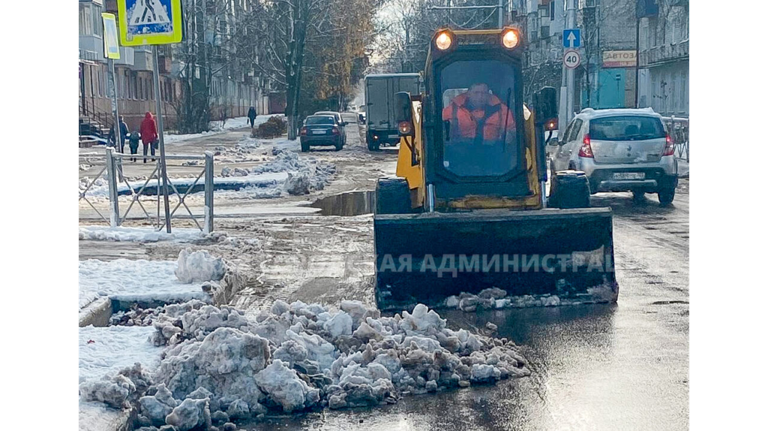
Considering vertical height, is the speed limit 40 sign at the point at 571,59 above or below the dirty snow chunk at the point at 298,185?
above

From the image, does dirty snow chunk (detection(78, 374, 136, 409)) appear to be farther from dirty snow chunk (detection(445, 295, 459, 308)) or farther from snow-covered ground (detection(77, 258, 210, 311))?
dirty snow chunk (detection(445, 295, 459, 308))

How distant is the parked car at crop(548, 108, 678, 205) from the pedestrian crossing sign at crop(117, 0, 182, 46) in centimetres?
733

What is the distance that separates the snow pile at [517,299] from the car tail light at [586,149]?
8790 mm

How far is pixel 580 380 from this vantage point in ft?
21.8

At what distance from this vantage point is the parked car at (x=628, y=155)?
17.7 meters

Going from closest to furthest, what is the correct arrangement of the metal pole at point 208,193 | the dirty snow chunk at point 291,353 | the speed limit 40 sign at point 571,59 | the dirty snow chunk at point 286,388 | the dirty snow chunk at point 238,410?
1. the dirty snow chunk at point 238,410
2. the dirty snow chunk at point 286,388
3. the dirty snow chunk at point 291,353
4. the metal pole at point 208,193
5. the speed limit 40 sign at point 571,59

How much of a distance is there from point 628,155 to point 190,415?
13.2 m

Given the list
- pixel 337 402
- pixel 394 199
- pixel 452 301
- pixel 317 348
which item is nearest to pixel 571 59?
pixel 394 199

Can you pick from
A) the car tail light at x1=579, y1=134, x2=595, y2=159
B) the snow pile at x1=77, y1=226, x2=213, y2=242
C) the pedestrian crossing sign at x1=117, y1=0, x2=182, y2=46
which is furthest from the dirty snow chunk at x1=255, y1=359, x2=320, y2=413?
the car tail light at x1=579, y1=134, x2=595, y2=159

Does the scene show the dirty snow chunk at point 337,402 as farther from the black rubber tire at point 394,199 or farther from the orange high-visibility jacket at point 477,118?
the orange high-visibility jacket at point 477,118

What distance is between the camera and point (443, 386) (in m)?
6.64

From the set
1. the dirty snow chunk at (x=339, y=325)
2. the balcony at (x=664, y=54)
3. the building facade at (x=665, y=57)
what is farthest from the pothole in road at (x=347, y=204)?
the building facade at (x=665, y=57)
